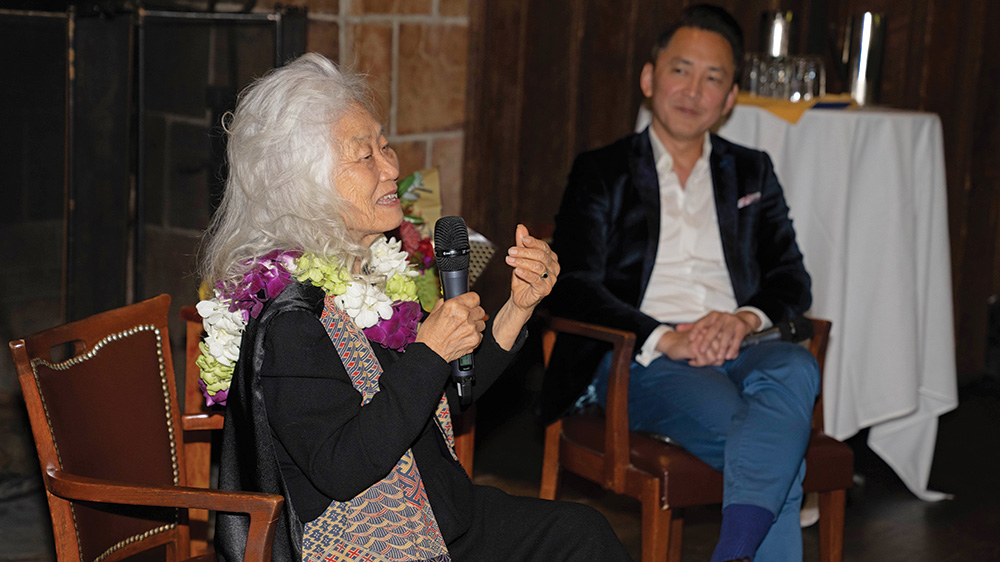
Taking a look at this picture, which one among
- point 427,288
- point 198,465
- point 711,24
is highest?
point 711,24

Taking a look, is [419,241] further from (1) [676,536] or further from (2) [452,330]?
(1) [676,536]

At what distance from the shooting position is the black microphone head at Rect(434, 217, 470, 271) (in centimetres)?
154

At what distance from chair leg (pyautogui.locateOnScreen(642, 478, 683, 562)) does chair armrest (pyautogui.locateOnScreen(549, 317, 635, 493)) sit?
0.27 feet

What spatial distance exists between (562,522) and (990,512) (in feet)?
6.70

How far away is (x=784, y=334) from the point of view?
2.48 meters

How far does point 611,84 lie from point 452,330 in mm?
2650

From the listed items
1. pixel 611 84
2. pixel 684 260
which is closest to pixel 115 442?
pixel 684 260

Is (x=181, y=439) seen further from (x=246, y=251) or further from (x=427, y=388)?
(x=427, y=388)

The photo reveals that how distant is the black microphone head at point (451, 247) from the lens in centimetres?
154

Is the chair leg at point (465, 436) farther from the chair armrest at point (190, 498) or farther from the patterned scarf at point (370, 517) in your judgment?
the chair armrest at point (190, 498)

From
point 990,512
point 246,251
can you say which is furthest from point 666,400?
point 990,512

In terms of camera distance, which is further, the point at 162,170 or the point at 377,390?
the point at 162,170

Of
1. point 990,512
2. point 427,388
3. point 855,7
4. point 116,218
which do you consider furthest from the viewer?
point 855,7

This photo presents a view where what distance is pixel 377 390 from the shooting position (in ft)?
5.22
